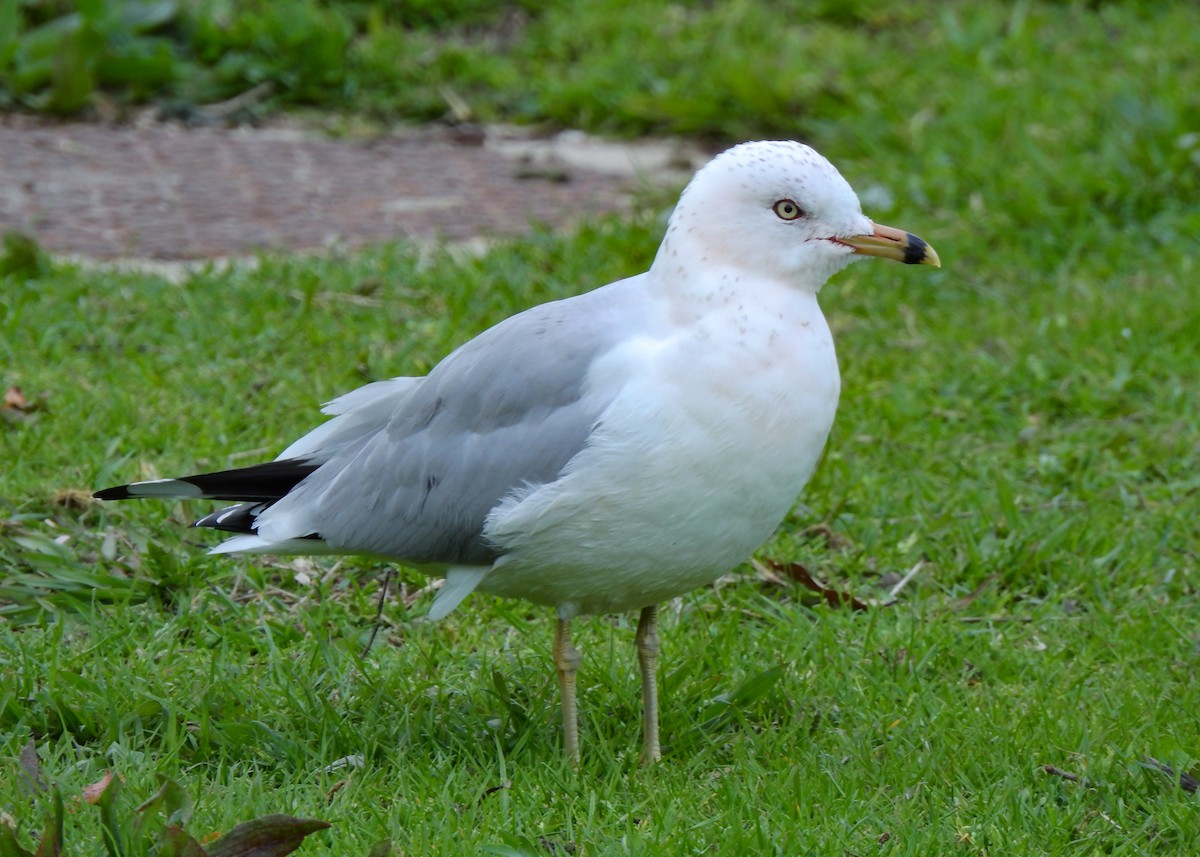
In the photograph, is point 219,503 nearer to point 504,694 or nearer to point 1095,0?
point 504,694

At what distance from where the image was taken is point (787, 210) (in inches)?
126

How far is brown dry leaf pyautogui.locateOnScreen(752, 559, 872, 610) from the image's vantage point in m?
4.14

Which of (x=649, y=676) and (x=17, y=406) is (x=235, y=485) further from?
(x=17, y=406)

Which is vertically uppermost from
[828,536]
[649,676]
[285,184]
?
[649,676]

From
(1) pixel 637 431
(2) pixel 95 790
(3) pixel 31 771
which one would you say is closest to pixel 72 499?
(3) pixel 31 771

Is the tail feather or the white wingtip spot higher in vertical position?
the tail feather

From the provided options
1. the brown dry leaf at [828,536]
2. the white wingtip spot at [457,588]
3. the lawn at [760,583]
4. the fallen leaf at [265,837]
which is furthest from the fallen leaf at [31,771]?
the brown dry leaf at [828,536]

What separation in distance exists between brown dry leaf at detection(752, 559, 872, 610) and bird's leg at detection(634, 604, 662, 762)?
2.69 ft

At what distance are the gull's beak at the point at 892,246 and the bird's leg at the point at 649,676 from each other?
85 centimetres

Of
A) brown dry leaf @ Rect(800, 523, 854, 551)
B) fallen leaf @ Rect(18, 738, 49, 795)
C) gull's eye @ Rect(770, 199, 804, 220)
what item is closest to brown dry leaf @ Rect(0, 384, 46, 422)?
fallen leaf @ Rect(18, 738, 49, 795)

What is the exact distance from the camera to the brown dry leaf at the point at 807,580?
4141mm

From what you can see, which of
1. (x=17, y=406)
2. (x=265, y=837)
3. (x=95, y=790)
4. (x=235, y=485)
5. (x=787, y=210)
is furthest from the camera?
(x=17, y=406)

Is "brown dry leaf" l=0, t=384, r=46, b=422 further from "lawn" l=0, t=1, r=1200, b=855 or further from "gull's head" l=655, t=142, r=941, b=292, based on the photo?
"gull's head" l=655, t=142, r=941, b=292

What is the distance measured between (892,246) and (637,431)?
695mm
